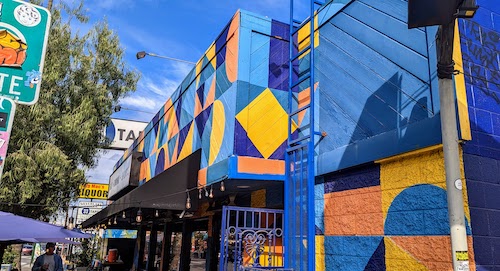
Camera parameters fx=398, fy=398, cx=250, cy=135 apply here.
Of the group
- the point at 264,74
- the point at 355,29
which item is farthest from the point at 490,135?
the point at 264,74

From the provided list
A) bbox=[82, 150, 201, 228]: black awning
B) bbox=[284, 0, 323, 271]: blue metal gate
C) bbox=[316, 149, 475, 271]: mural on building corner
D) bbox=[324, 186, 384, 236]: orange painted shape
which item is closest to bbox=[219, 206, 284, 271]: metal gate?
bbox=[284, 0, 323, 271]: blue metal gate

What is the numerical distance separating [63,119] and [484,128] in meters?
10.7

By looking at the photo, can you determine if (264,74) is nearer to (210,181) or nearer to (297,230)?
(210,181)

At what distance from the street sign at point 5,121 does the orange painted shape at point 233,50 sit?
3.98m

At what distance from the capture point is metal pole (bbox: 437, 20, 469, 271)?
2.93m

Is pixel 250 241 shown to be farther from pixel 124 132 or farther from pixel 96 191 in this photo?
pixel 96 191

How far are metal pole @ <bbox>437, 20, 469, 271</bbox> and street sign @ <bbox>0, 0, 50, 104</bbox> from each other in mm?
3825

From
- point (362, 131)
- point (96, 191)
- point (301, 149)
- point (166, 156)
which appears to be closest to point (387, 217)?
point (362, 131)

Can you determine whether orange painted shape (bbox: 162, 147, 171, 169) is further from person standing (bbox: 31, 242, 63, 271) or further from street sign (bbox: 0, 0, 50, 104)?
street sign (bbox: 0, 0, 50, 104)

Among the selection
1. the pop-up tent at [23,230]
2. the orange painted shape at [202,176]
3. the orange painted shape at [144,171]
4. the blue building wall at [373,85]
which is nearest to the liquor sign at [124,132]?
the orange painted shape at [144,171]

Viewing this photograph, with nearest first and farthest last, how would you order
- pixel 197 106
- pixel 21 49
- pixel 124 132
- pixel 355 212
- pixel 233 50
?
pixel 21 49 → pixel 355 212 → pixel 233 50 → pixel 197 106 → pixel 124 132

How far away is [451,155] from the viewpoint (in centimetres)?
302

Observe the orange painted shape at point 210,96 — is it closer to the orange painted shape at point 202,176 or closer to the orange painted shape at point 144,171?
the orange painted shape at point 202,176

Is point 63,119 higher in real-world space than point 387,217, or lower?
higher
